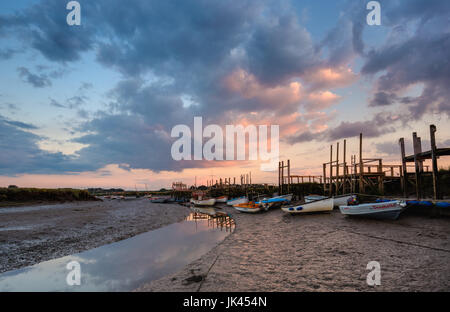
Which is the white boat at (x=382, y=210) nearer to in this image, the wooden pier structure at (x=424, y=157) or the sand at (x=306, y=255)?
the sand at (x=306, y=255)

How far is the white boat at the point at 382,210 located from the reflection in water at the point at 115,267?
33.4 ft

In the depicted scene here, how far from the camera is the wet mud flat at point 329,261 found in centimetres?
567

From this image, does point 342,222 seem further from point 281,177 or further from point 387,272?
point 281,177

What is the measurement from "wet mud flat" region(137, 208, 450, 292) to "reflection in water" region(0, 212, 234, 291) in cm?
118

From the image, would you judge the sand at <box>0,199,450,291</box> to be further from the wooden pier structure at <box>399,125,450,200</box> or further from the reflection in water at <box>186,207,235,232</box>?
the reflection in water at <box>186,207,235,232</box>

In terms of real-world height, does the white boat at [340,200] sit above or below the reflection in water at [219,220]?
above

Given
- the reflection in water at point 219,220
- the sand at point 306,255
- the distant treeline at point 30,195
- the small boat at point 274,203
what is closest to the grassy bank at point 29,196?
the distant treeline at point 30,195

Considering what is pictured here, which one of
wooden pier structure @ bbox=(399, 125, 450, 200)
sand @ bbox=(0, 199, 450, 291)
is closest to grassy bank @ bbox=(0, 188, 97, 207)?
sand @ bbox=(0, 199, 450, 291)

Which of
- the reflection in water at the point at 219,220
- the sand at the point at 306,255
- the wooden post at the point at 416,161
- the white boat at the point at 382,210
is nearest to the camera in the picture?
the sand at the point at 306,255

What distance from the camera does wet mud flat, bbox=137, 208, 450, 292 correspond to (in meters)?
5.67

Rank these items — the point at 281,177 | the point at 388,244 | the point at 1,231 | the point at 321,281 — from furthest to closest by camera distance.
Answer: the point at 281,177 < the point at 1,231 < the point at 388,244 < the point at 321,281

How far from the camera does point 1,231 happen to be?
13781mm
